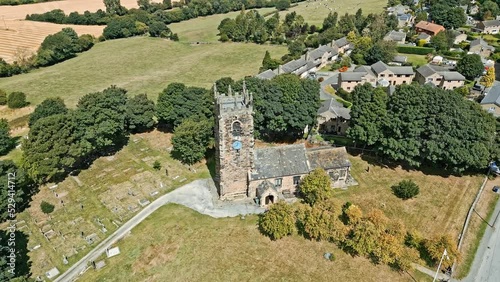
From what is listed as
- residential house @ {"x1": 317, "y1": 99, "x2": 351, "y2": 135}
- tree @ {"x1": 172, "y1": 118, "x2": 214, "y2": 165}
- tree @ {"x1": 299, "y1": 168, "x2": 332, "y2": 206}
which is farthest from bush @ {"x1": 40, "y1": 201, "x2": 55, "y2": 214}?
residential house @ {"x1": 317, "y1": 99, "x2": 351, "y2": 135}

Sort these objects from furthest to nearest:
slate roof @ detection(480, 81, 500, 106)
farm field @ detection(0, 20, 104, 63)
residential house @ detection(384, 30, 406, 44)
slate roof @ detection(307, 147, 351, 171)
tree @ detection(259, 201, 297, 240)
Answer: residential house @ detection(384, 30, 406, 44)
farm field @ detection(0, 20, 104, 63)
slate roof @ detection(480, 81, 500, 106)
slate roof @ detection(307, 147, 351, 171)
tree @ detection(259, 201, 297, 240)

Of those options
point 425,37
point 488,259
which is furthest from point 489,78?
point 488,259

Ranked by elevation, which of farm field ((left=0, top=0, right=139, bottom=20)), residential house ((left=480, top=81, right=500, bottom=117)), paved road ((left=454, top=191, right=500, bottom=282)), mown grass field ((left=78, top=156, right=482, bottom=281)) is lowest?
paved road ((left=454, top=191, right=500, bottom=282))

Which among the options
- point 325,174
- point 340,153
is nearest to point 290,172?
point 325,174

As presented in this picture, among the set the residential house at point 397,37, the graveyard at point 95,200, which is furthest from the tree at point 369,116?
the residential house at point 397,37

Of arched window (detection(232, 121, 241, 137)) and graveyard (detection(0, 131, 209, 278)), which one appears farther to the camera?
arched window (detection(232, 121, 241, 137))

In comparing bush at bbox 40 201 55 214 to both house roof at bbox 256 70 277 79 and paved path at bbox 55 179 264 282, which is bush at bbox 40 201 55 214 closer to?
paved path at bbox 55 179 264 282
